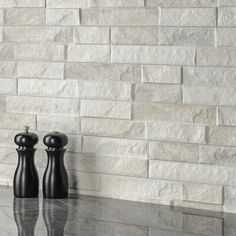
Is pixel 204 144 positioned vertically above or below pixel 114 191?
above

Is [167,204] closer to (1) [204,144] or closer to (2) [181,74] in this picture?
(1) [204,144]

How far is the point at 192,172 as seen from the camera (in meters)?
1.81

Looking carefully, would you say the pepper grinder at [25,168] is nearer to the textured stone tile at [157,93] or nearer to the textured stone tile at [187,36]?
the textured stone tile at [157,93]

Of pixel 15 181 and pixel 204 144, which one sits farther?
pixel 15 181

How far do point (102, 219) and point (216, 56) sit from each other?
55 cm

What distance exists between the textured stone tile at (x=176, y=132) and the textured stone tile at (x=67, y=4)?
1.40ft

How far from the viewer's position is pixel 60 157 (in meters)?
1.90

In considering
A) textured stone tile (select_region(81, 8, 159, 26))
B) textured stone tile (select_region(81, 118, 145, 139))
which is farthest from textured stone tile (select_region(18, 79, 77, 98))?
textured stone tile (select_region(81, 8, 159, 26))

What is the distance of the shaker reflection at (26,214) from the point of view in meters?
1.58

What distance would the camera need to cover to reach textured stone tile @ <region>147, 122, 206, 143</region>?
179 cm

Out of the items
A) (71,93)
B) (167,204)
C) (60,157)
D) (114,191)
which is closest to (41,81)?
(71,93)

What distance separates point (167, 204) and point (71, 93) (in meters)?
0.46

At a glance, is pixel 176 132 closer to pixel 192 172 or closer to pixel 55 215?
pixel 192 172

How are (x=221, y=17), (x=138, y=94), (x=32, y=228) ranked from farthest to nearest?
1. (x=138, y=94)
2. (x=221, y=17)
3. (x=32, y=228)
